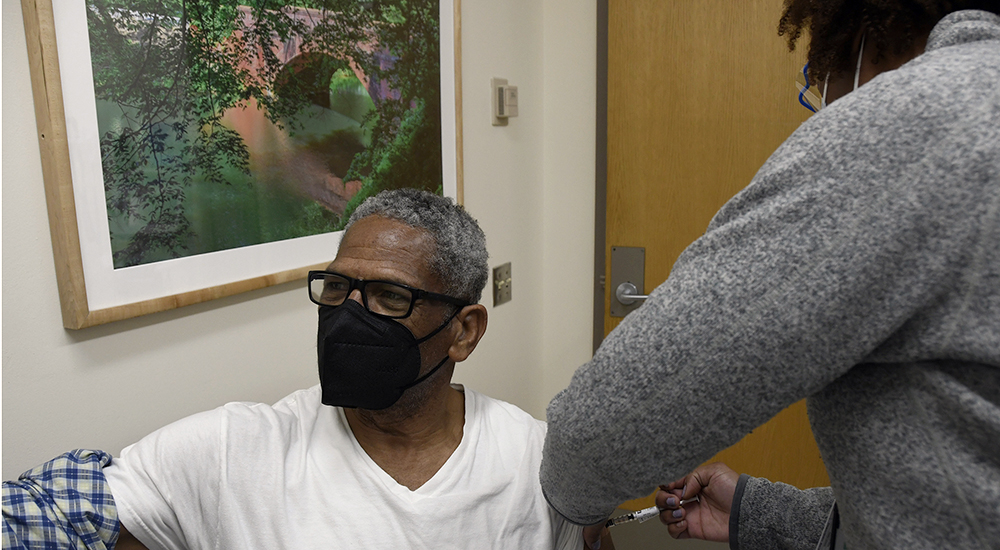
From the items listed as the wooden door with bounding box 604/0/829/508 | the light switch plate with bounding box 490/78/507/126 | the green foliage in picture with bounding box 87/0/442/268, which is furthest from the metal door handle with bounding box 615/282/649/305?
the green foliage in picture with bounding box 87/0/442/268

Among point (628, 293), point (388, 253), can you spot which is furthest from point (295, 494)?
point (628, 293)

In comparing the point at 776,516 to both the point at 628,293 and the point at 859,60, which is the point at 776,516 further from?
the point at 628,293

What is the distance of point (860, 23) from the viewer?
0.73 m

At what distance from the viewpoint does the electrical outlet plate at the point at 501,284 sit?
7.06 ft

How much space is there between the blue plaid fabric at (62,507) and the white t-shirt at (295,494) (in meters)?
0.03

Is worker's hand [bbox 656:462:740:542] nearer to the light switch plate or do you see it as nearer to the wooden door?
the wooden door

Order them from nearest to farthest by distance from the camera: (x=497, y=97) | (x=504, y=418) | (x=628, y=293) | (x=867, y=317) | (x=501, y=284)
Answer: (x=867, y=317) → (x=504, y=418) → (x=497, y=97) → (x=501, y=284) → (x=628, y=293)

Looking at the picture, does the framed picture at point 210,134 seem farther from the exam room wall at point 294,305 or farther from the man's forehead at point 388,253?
the man's forehead at point 388,253

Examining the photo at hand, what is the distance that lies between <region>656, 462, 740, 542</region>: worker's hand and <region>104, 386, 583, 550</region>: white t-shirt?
0.68 feet

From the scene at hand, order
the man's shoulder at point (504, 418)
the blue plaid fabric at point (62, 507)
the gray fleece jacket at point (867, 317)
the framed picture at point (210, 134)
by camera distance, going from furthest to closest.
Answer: the man's shoulder at point (504, 418)
the framed picture at point (210, 134)
the blue plaid fabric at point (62, 507)
the gray fleece jacket at point (867, 317)

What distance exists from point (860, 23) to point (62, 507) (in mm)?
1215

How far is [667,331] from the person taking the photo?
0.61 metres

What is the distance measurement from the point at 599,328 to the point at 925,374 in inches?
73.4

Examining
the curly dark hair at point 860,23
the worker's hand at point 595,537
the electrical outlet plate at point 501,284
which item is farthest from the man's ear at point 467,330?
the electrical outlet plate at point 501,284
